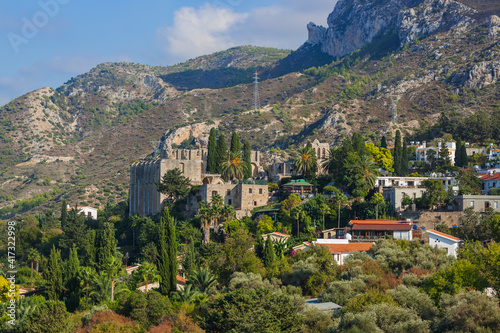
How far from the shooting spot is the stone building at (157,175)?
92.5 metres

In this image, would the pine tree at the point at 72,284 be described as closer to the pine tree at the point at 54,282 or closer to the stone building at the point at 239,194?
the pine tree at the point at 54,282

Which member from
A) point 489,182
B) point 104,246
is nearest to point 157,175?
point 104,246

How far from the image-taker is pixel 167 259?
63406 millimetres

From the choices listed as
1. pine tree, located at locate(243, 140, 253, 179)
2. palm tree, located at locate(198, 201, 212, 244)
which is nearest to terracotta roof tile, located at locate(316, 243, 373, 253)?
palm tree, located at locate(198, 201, 212, 244)

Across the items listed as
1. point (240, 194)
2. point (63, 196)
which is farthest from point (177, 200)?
point (63, 196)

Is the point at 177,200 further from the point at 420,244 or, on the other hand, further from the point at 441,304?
the point at 441,304

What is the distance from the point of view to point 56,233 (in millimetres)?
104750

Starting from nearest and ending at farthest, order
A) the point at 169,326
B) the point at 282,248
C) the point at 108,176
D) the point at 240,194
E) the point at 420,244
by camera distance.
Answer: the point at 169,326 < the point at 420,244 < the point at 282,248 < the point at 240,194 < the point at 108,176

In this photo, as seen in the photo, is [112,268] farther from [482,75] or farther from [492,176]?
[482,75]

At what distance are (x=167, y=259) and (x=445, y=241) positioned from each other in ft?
84.3

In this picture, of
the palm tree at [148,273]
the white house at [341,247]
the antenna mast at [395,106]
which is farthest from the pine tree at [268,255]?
the antenna mast at [395,106]

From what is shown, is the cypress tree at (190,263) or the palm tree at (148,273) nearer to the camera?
the palm tree at (148,273)

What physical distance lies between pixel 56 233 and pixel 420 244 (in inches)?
2232

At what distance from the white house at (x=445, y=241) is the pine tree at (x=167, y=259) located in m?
23.7
